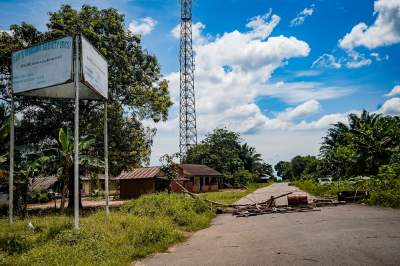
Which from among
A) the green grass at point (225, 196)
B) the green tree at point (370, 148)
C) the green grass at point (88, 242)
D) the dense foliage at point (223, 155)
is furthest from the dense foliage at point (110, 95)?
the dense foliage at point (223, 155)

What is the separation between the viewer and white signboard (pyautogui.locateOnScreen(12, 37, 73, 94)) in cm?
1090

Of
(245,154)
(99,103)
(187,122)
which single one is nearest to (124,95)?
(99,103)

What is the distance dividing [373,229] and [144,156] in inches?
721

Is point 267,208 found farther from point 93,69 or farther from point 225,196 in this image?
point 225,196

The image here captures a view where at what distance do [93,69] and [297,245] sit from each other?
8017 millimetres

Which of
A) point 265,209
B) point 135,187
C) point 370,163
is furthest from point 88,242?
point 135,187

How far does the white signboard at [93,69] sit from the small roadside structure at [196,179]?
32051 mm

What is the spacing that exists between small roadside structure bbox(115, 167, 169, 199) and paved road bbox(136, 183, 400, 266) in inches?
1035

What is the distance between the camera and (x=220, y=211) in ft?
65.4

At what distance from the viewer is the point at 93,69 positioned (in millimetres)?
11719

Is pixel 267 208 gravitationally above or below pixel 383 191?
below

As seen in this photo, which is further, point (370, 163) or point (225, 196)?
point (225, 196)

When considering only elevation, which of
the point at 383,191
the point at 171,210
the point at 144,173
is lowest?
the point at 171,210

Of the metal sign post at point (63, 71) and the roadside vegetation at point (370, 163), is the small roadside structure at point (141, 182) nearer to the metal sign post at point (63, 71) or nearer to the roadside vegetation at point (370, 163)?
the roadside vegetation at point (370, 163)
